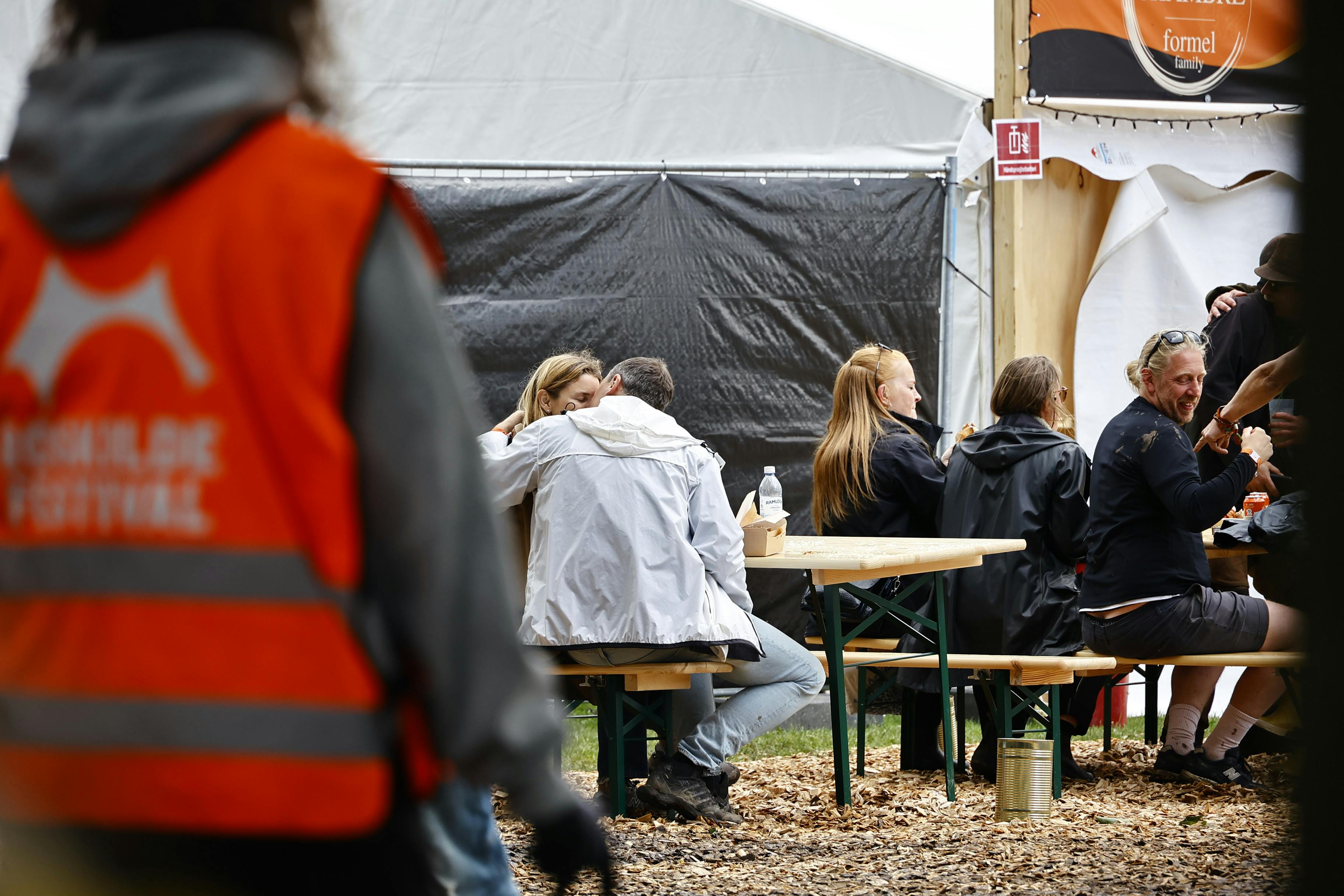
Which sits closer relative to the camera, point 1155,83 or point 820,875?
point 820,875

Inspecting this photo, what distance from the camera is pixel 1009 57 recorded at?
7277 millimetres

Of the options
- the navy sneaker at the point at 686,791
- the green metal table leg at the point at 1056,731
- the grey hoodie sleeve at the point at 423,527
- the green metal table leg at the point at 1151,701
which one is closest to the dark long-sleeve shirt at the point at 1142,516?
the green metal table leg at the point at 1056,731

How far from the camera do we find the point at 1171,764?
5.39m

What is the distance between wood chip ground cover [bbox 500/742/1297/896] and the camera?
374 cm

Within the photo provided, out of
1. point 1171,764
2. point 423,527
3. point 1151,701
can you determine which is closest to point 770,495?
point 1171,764

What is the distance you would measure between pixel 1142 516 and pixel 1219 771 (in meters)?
1.06

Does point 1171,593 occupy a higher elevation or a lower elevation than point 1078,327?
Answer: lower

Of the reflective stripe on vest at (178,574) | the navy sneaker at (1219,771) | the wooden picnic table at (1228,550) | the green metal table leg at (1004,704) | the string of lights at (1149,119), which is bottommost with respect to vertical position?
the navy sneaker at (1219,771)

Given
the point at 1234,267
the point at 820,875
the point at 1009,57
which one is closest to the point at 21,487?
the point at 820,875

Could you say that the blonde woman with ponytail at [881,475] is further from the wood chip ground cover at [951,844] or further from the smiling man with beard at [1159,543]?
the smiling man with beard at [1159,543]

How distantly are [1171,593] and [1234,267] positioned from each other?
128 inches

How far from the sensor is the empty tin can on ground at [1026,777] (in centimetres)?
455

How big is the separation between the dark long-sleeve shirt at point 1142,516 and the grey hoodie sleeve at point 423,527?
428 cm

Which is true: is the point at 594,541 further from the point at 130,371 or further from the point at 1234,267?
the point at 1234,267
